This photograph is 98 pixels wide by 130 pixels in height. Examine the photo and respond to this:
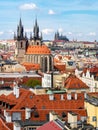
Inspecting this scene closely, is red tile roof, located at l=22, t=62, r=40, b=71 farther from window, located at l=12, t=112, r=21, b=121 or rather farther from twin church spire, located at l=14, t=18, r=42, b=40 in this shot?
window, located at l=12, t=112, r=21, b=121

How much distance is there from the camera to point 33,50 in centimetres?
14588

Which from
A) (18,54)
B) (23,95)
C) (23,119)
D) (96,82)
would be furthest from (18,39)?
(23,119)

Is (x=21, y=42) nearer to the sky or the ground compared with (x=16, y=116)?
nearer to the sky

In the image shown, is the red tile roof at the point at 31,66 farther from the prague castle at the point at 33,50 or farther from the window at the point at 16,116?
the window at the point at 16,116

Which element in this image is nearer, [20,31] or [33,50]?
[33,50]

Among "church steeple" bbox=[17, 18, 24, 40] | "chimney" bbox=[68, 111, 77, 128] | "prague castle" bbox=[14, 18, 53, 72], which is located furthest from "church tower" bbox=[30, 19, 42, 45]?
"chimney" bbox=[68, 111, 77, 128]

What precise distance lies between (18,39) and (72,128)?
429ft

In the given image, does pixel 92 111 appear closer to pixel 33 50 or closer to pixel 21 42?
pixel 33 50

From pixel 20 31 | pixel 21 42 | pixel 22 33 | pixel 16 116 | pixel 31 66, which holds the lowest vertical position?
pixel 31 66

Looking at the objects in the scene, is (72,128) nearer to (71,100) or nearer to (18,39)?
(71,100)

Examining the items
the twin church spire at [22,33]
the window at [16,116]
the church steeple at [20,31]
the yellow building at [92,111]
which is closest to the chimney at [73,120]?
the yellow building at [92,111]

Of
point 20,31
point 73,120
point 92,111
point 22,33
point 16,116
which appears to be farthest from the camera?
point 22,33

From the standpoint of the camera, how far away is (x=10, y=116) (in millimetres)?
36219

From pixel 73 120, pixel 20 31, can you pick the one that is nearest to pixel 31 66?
pixel 20 31
